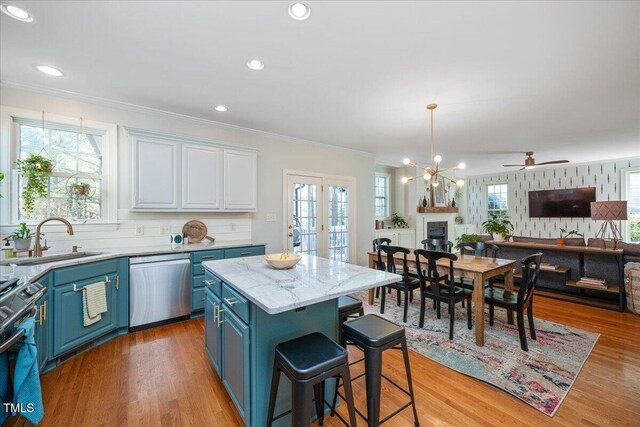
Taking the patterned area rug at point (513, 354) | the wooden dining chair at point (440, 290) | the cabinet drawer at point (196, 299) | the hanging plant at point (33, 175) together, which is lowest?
the patterned area rug at point (513, 354)

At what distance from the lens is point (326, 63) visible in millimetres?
2352

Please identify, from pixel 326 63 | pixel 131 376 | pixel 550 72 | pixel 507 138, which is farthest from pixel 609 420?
pixel 507 138

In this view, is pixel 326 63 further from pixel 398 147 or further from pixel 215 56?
pixel 398 147

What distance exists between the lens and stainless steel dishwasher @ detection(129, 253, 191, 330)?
2904mm

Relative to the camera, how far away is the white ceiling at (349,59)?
177 cm

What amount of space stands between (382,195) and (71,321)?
6.48 m

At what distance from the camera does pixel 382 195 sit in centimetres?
731

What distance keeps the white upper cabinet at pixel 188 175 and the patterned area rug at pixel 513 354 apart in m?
2.72

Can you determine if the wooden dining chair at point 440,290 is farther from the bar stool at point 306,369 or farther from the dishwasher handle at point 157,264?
the dishwasher handle at point 157,264

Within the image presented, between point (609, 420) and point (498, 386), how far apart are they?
598 millimetres

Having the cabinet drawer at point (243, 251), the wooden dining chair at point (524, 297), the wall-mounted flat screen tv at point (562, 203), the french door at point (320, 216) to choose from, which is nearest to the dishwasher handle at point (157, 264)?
the cabinet drawer at point (243, 251)

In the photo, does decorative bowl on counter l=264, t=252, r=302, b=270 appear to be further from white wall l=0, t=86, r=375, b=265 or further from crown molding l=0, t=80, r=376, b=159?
crown molding l=0, t=80, r=376, b=159

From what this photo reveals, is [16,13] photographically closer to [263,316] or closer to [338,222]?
[263,316]

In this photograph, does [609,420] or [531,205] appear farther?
[531,205]
